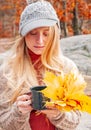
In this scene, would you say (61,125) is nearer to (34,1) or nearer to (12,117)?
(12,117)

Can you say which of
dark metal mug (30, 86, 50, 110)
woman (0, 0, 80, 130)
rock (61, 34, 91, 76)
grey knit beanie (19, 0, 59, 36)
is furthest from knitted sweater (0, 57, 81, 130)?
rock (61, 34, 91, 76)

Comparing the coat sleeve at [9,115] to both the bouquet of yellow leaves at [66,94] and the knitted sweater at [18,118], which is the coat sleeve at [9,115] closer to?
the knitted sweater at [18,118]

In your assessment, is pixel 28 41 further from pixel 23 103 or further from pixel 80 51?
pixel 80 51

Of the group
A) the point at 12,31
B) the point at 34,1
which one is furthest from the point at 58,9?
the point at 34,1

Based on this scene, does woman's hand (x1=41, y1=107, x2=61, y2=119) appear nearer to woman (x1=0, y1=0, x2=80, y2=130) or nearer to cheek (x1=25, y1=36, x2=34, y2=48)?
woman (x1=0, y1=0, x2=80, y2=130)

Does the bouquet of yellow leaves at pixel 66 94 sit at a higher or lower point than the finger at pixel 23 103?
higher

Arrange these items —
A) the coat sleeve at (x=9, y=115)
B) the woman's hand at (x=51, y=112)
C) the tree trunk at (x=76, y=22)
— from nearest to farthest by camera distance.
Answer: the woman's hand at (x=51, y=112) < the coat sleeve at (x=9, y=115) < the tree trunk at (x=76, y=22)

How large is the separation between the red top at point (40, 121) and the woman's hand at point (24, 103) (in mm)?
167

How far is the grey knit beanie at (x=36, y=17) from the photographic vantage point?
2691 millimetres

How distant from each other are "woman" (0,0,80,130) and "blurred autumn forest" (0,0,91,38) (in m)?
15.9

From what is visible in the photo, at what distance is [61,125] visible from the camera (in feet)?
8.77

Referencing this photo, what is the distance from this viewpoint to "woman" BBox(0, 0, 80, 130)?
8.73ft

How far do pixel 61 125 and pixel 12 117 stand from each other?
277 mm

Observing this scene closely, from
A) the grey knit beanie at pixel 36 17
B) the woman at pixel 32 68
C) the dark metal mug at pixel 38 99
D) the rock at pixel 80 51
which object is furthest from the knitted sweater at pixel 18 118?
the rock at pixel 80 51
